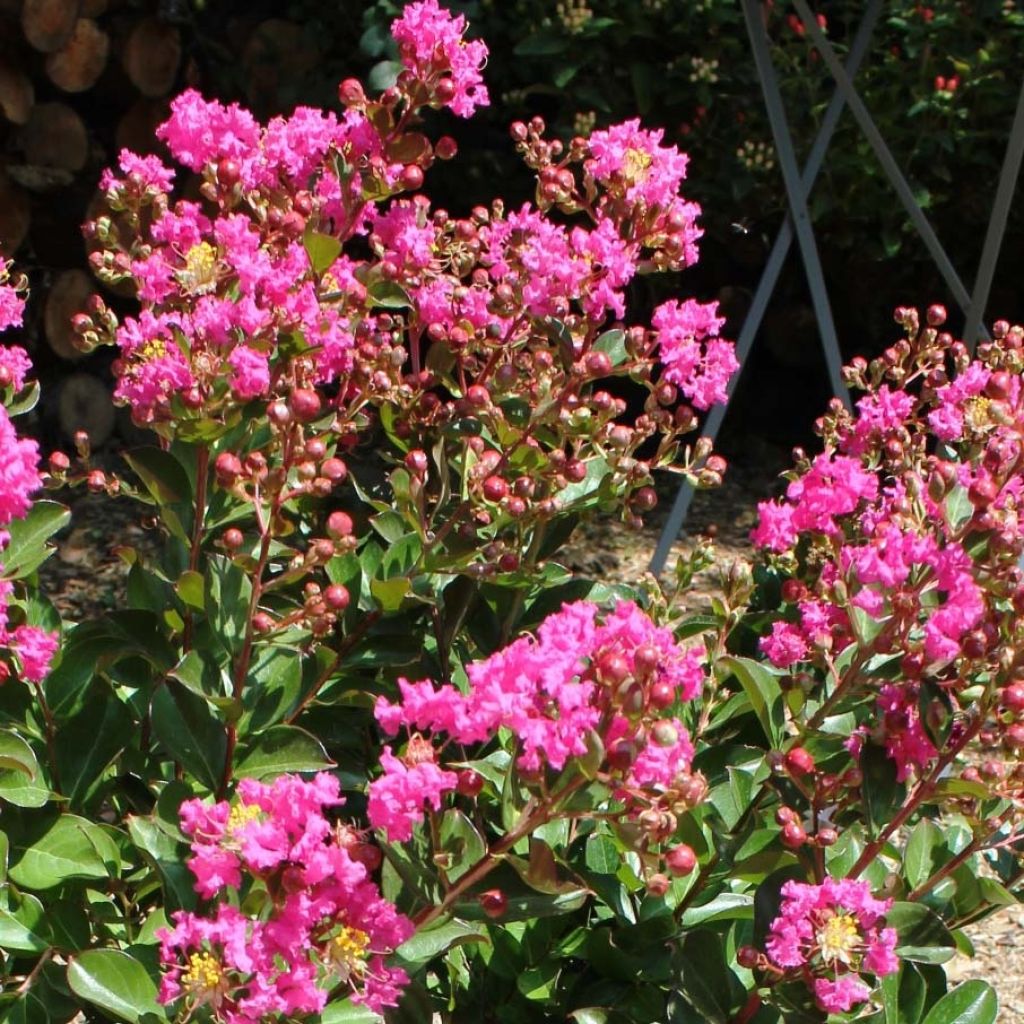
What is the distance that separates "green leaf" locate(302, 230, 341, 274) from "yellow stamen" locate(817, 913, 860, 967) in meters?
0.60

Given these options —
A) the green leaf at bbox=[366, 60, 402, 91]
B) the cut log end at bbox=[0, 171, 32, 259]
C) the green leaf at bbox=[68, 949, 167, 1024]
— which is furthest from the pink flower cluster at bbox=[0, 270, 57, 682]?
the cut log end at bbox=[0, 171, 32, 259]

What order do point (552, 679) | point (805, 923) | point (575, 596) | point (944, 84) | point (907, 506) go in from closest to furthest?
point (552, 679) → point (805, 923) → point (907, 506) → point (575, 596) → point (944, 84)

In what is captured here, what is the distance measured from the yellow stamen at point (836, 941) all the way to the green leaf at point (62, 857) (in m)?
0.51

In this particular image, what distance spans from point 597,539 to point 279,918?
2.64m

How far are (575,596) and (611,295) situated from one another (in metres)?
0.27

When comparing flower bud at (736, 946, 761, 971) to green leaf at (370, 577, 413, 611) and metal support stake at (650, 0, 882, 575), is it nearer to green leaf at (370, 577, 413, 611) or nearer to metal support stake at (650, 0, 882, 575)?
green leaf at (370, 577, 413, 611)

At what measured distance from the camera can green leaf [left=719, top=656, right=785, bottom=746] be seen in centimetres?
107

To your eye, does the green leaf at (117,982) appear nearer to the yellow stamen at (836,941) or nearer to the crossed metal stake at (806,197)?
the yellow stamen at (836,941)

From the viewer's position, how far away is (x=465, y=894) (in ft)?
3.24

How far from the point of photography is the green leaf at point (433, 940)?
0.94 m

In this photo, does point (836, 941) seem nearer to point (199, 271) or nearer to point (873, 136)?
point (199, 271)

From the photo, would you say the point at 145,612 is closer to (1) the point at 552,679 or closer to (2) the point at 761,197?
(1) the point at 552,679

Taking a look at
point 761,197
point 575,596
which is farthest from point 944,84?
point 575,596

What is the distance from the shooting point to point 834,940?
0.96m
